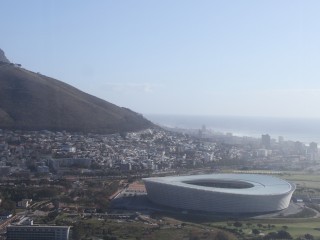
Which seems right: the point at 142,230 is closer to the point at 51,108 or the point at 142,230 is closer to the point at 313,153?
the point at 51,108

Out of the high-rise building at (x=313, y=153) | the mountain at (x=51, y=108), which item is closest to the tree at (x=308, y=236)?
the mountain at (x=51, y=108)

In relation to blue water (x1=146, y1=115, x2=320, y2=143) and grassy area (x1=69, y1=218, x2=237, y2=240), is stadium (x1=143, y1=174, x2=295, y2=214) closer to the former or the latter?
grassy area (x1=69, y1=218, x2=237, y2=240)

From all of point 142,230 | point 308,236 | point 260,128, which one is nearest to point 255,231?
point 308,236

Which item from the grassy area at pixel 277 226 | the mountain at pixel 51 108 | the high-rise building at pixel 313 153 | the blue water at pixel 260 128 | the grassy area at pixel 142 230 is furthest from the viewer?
the blue water at pixel 260 128

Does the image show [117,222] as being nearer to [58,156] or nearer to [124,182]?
[124,182]

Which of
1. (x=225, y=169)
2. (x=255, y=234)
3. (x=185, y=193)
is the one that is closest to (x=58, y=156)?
(x=225, y=169)

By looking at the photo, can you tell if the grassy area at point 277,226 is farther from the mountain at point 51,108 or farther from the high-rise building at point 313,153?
the high-rise building at point 313,153

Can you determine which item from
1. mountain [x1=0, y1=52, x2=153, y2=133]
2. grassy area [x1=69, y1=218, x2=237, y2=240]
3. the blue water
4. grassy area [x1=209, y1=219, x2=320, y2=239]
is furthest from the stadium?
the blue water

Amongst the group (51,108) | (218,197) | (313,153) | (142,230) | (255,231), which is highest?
(51,108)

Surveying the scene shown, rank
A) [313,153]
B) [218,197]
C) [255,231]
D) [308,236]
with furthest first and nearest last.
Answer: [313,153], [218,197], [255,231], [308,236]
